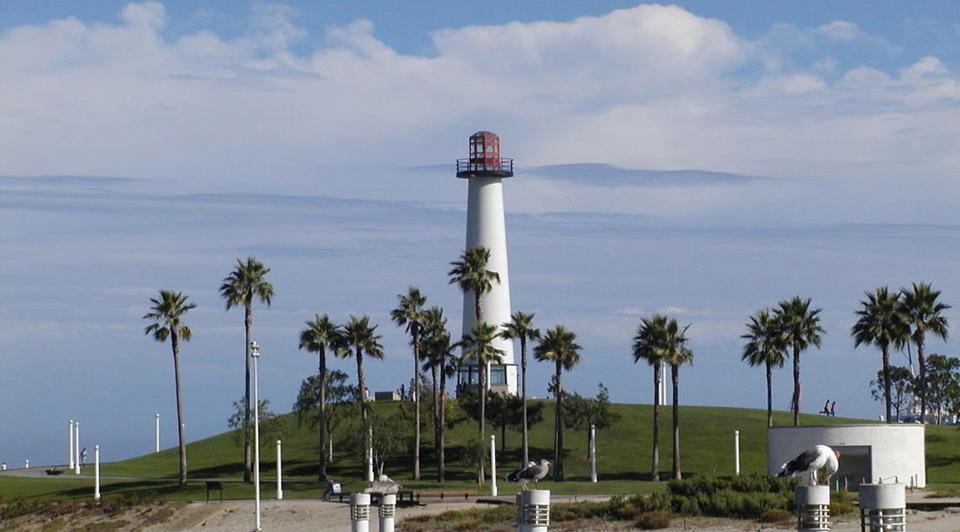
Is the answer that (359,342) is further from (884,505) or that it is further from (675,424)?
(884,505)

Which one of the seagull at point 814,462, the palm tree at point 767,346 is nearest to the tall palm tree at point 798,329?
the palm tree at point 767,346

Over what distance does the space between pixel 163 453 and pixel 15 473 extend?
15486mm

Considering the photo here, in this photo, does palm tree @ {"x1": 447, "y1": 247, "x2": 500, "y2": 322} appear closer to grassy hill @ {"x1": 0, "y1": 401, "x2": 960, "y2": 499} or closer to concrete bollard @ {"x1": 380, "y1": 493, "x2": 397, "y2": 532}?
grassy hill @ {"x1": 0, "y1": 401, "x2": 960, "y2": 499}

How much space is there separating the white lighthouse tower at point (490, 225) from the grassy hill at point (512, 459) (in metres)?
7.68

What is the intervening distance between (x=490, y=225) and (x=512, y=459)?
60.2ft

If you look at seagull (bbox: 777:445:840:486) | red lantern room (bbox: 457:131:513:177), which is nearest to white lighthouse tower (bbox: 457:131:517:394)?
red lantern room (bbox: 457:131:513:177)

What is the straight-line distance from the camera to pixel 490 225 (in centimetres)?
11181

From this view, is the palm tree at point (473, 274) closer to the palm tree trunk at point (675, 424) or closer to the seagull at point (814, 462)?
the palm tree trunk at point (675, 424)

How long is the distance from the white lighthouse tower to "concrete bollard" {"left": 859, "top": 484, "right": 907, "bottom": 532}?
282ft

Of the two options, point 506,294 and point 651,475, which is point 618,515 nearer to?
point 651,475

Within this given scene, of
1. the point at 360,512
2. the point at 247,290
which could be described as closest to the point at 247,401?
the point at 247,290

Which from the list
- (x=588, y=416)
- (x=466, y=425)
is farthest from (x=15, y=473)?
(x=588, y=416)

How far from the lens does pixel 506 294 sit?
111438 millimetres

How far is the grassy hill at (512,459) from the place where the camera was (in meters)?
89.4
